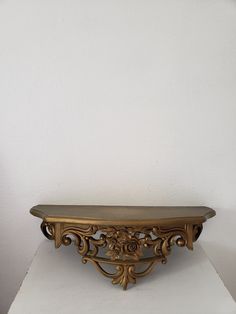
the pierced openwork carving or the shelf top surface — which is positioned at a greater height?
the shelf top surface

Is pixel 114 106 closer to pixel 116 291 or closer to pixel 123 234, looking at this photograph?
pixel 123 234

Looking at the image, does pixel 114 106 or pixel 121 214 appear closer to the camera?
pixel 121 214

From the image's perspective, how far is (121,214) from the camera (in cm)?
89

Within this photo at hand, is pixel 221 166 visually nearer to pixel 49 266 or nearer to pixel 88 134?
pixel 88 134

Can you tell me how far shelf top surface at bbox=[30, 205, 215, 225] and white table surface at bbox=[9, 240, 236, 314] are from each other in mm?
139

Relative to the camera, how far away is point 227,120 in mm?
1024

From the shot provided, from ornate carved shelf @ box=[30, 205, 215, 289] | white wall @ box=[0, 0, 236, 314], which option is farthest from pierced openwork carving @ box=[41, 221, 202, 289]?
white wall @ box=[0, 0, 236, 314]

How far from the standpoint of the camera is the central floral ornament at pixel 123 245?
2.73ft

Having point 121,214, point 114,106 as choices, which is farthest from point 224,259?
point 114,106

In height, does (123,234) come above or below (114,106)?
below

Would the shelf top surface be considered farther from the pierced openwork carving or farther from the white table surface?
the white table surface

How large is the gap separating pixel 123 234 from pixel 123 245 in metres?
0.03

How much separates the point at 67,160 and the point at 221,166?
1.57 ft

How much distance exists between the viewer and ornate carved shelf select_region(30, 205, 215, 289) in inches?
32.7
